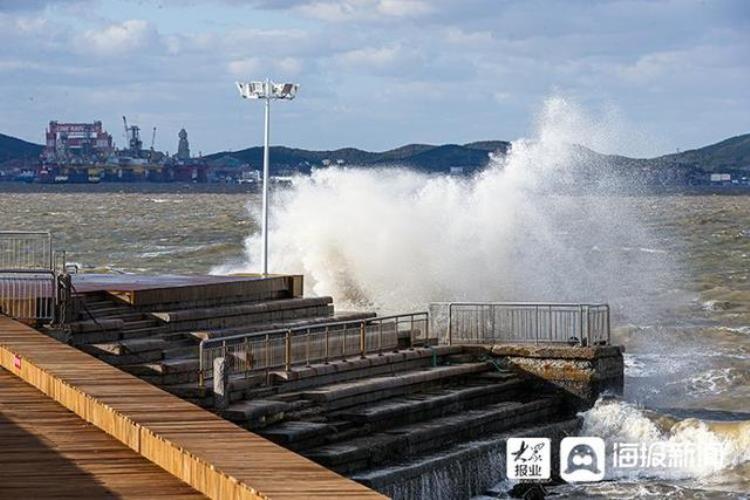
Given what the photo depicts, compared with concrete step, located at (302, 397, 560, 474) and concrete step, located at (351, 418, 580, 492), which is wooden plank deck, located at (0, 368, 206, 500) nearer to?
concrete step, located at (302, 397, 560, 474)

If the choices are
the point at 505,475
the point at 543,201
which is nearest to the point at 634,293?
the point at 543,201

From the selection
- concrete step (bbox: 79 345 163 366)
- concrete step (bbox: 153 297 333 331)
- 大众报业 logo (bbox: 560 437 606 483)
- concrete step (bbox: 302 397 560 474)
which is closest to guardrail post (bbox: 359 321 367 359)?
concrete step (bbox: 302 397 560 474)

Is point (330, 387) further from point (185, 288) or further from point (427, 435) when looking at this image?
point (185, 288)

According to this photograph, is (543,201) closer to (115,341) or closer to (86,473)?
(115,341)

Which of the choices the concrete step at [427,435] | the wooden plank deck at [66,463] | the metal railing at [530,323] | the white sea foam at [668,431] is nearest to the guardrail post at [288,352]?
the concrete step at [427,435]

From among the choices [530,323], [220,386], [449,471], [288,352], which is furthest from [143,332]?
[530,323]

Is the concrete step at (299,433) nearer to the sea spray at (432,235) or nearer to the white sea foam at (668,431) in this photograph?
the white sea foam at (668,431)
